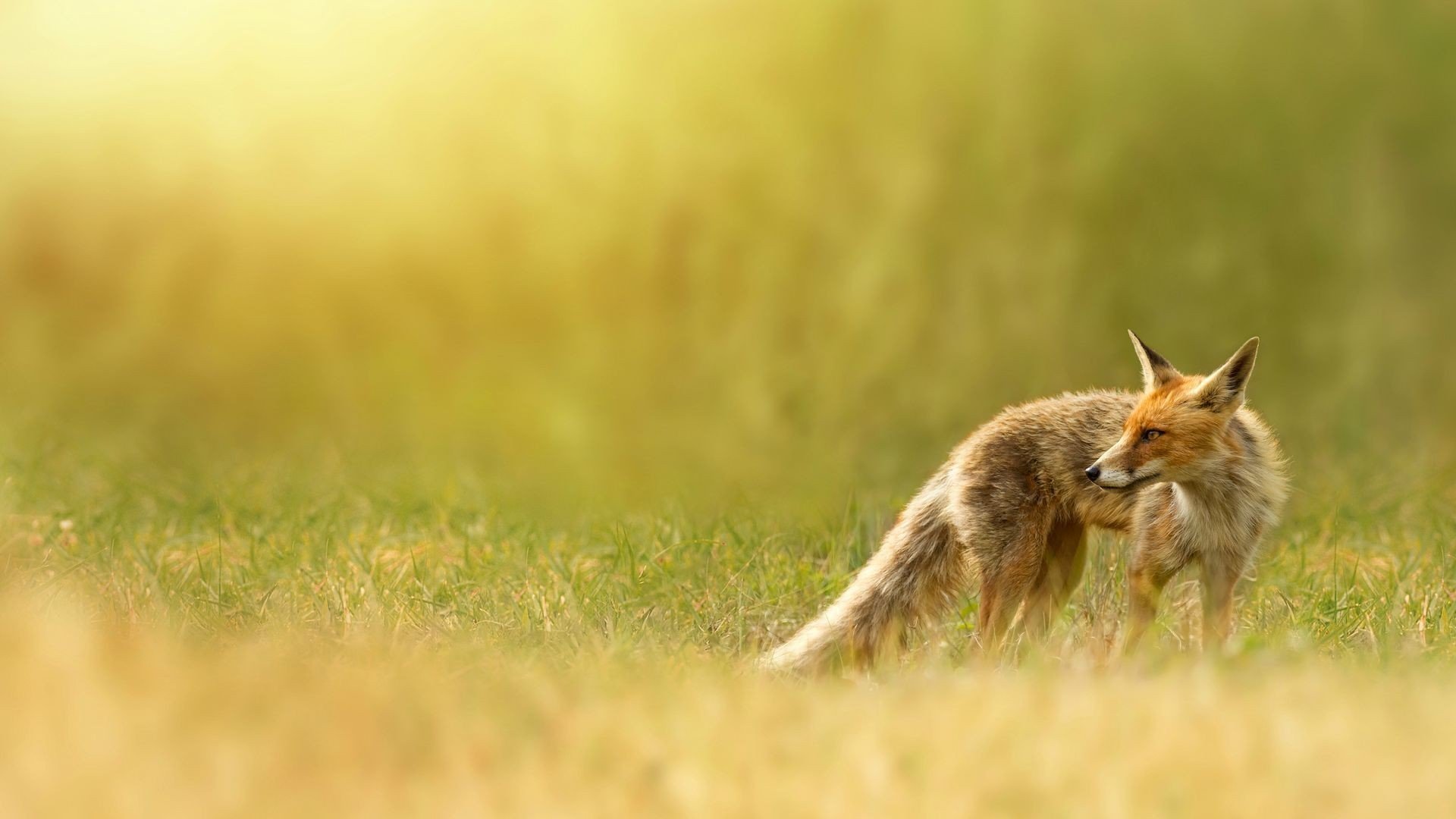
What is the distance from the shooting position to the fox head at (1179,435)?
17.7 ft

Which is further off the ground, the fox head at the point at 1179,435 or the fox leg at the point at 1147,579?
the fox head at the point at 1179,435

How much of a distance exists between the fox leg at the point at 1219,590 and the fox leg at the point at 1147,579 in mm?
124

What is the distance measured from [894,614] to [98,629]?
3.31 m

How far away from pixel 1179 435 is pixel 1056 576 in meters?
1.11

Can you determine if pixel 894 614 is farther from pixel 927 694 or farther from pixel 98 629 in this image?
pixel 98 629

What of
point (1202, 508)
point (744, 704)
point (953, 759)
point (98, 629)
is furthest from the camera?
point (1202, 508)

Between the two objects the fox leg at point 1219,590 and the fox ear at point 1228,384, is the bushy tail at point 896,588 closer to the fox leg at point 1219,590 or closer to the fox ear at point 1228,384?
the fox leg at point 1219,590

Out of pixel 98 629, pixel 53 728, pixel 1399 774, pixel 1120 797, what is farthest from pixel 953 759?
pixel 98 629

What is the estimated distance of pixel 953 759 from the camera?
114 inches

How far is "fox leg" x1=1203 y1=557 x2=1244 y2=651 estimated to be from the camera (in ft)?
18.4

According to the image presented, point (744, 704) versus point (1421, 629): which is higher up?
point (744, 704)

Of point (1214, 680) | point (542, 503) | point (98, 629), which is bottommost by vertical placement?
point (542, 503)

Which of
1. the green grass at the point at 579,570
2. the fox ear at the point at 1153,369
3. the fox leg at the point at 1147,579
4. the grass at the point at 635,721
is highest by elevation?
the fox ear at the point at 1153,369

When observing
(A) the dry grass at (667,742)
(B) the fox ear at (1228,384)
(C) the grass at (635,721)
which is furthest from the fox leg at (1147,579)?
(A) the dry grass at (667,742)
